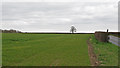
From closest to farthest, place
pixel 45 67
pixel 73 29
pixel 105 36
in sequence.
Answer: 1. pixel 45 67
2. pixel 105 36
3. pixel 73 29

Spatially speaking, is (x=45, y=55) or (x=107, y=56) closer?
(x=107, y=56)

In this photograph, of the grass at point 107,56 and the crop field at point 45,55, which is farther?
the grass at point 107,56

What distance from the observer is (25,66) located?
10.1 m

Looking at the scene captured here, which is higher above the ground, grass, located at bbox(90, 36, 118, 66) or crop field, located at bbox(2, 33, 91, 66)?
crop field, located at bbox(2, 33, 91, 66)

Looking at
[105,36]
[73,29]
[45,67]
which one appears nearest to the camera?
[45,67]

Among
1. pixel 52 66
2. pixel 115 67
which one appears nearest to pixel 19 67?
pixel 52 66

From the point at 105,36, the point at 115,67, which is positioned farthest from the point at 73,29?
the point at 115,67

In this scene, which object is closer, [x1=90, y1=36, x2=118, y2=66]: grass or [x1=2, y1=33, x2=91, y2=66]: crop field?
[x1=2, y1=33, x2=91, y2=66]: crop field

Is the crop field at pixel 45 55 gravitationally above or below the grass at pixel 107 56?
above

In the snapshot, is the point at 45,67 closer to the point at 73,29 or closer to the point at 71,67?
the point at 71,67

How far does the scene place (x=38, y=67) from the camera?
9797 millimetres

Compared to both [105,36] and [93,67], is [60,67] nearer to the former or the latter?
[93,67]

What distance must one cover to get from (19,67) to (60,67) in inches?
95.7

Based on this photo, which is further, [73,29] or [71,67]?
[73,29]
